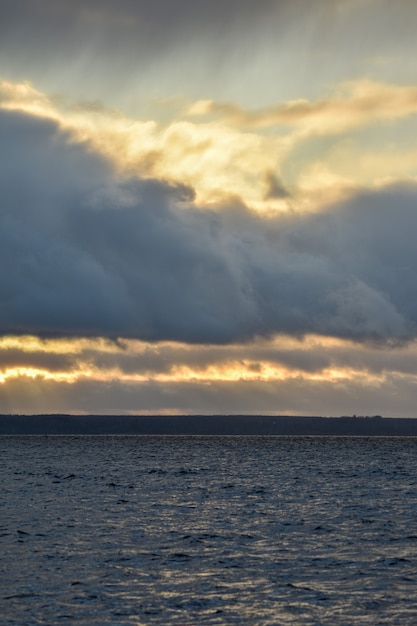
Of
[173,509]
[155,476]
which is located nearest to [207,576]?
[173,509]

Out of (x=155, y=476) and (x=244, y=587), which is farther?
(x=155, y=476)

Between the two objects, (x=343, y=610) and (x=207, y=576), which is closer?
(x=343, y=610)

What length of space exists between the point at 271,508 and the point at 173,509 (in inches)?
347

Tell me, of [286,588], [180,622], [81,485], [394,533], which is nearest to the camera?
[180,622]

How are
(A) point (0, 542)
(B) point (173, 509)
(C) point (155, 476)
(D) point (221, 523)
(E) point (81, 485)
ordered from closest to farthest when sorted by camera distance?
(A) point (0, 542) → (D) point (221, 523) → (B) point (173, 509) → (E) point (81, 485) → (C) point (155, 476)

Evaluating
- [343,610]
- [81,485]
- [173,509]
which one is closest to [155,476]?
[81,485]

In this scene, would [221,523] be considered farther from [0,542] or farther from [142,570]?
[142,570]

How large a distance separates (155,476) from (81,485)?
25.1 metres

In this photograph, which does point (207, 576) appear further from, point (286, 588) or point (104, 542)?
point (104, 542)

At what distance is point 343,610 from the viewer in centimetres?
3994

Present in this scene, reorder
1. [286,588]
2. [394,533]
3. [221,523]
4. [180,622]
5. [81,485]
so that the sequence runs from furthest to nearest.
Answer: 1. [81,485]
2. [221,523]
3. [394,533]
4. [286,588]
5. [180,622]

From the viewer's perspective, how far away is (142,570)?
49.9 m

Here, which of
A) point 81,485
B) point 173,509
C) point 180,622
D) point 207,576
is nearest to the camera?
point 180,622

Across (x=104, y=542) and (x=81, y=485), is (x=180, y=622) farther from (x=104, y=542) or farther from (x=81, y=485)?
(x=81, y=485)
